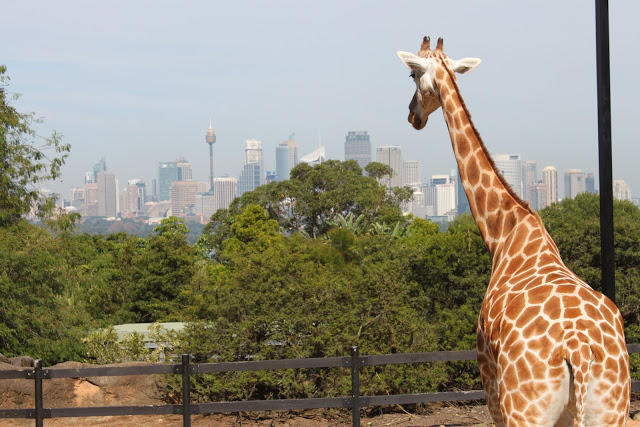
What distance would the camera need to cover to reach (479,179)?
17.8 feet

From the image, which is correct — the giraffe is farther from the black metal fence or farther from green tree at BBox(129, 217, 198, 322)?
green tree at BBox(129, 217, 198, 322)

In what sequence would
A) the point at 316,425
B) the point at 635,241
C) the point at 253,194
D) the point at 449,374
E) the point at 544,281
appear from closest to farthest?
the point at 544,281
the point at 316,425
the point at 449,374
the point at 635,241
the point at 253,194

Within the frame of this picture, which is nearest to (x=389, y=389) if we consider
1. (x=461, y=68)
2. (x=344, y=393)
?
(x=344, y=393)

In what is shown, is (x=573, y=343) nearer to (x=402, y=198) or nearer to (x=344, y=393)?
(x=344, y=393)

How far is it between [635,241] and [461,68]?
7731 mm

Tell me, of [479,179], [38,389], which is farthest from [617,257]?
[38,389]

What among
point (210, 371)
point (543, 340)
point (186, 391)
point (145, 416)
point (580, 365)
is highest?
point (543, 340)

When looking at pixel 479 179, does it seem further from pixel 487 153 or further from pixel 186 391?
pixel 186 391

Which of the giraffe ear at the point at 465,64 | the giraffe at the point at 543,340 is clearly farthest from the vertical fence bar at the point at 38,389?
the giraffe ear at the point at 465,64

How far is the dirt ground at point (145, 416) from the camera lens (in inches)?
387

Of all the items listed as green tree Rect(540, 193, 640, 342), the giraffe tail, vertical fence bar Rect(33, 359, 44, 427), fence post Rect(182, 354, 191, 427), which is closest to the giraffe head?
the giraffe tail

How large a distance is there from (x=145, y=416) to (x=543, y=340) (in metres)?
7.72

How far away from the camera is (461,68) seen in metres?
5.82

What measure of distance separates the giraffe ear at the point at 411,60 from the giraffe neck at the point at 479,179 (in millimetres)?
158
